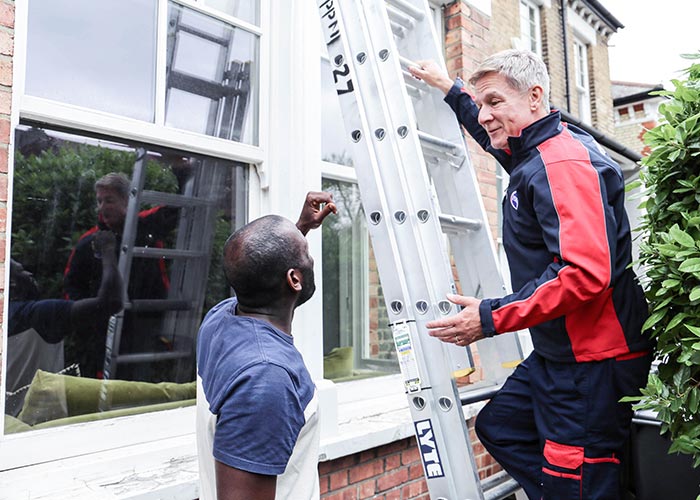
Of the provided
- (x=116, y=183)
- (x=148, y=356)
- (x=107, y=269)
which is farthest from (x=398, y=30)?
(x=148, y=356)

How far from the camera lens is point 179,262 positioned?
280 cm

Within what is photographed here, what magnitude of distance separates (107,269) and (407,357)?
4.73ft

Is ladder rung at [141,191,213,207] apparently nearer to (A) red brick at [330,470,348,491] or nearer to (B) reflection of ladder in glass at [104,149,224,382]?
(B) reflection of ladder in glass at [104,149,224,382]

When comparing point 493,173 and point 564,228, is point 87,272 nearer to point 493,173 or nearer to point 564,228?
point 564,228

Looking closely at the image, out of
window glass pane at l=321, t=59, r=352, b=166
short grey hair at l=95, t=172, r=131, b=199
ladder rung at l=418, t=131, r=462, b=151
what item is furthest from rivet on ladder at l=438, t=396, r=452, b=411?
window glass pane at l=321, t=59, r=352, b=166

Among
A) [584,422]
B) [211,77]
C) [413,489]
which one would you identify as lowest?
[413,489]

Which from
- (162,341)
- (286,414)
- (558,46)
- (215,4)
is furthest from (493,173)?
(558,46)

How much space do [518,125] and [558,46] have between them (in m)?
7.33

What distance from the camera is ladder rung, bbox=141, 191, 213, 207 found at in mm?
2676

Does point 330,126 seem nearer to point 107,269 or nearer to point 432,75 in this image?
point 432,75

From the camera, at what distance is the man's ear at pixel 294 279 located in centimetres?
134

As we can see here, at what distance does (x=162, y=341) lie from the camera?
2721 millimetres

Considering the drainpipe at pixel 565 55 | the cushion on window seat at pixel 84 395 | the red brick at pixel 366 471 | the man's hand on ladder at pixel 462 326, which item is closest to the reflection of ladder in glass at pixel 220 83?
the cushion on window seat at pixel 84 395

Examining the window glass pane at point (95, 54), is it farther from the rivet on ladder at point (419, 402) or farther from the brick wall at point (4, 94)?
the rivet on ladder at point (419, 402)
